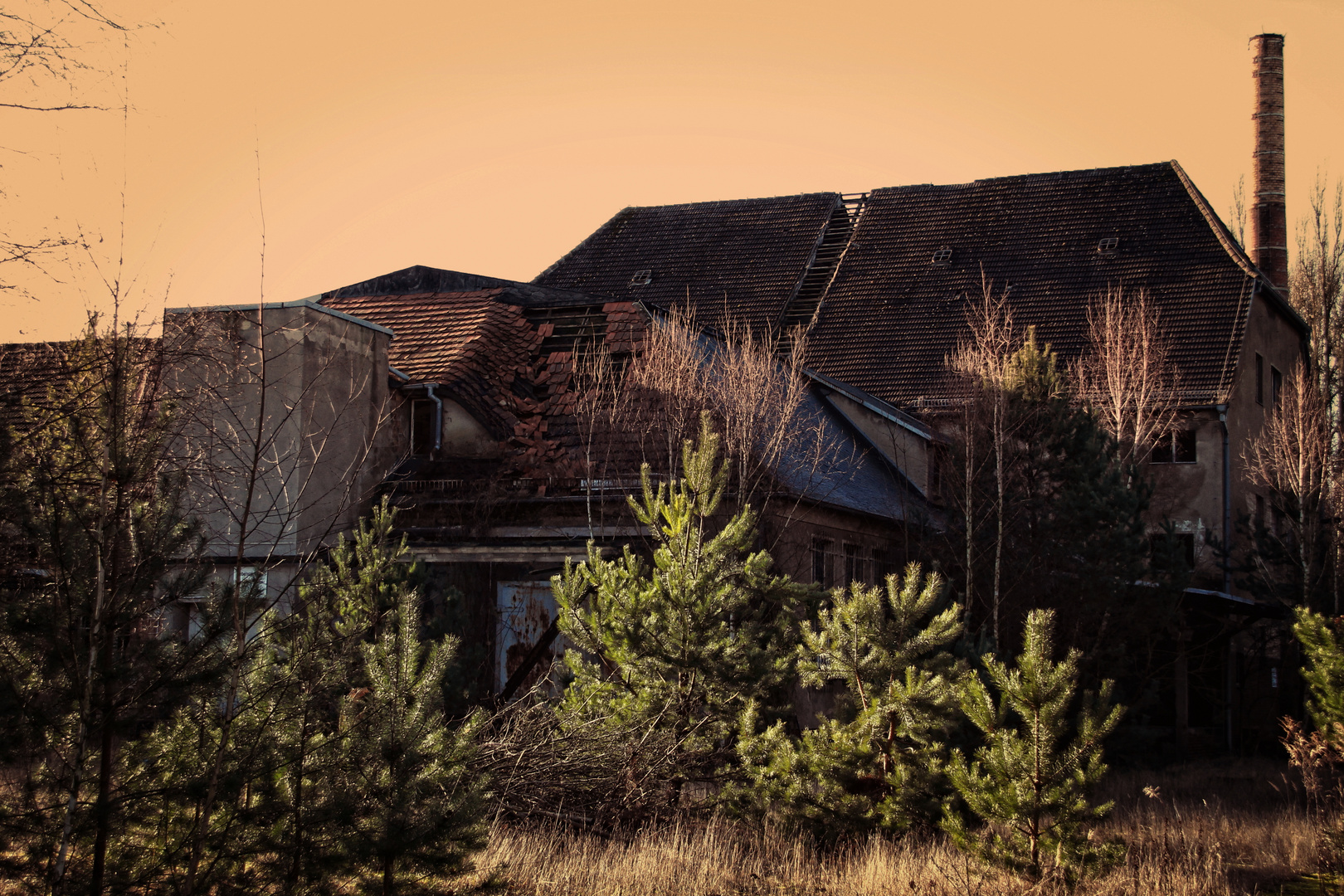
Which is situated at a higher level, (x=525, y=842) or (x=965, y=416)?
(x=965, y=416)

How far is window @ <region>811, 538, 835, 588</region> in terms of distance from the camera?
17.1m

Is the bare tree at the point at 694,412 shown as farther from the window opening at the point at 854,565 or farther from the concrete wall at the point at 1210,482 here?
the concrete wall at the point at 1210,482

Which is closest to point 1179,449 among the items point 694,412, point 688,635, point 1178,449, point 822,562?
point 1178,449

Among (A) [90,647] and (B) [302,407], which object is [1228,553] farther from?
(A) [90,647]

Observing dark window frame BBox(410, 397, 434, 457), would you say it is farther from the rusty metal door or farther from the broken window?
the broken window

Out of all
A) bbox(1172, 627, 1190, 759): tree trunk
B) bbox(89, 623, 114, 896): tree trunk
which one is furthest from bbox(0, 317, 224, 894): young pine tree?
bbox(1172, 627, 1190, 759): tree trunk

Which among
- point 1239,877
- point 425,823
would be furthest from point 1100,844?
point 425,823

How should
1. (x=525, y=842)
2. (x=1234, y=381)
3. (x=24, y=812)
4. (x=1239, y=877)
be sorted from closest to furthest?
1. (x=24, y=812)
2. (x=525, y=842)
3. (x=1239, y=877)
4. (x=1234, y=381)

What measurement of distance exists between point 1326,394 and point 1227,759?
19731 mm

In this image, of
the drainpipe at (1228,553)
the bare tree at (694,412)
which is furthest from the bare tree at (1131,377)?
the bare tree at (694,412)

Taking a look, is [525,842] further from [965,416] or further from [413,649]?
[965,416]

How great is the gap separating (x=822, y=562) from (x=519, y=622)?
414cm

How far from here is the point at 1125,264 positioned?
2898cm

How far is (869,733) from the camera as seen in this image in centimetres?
976
